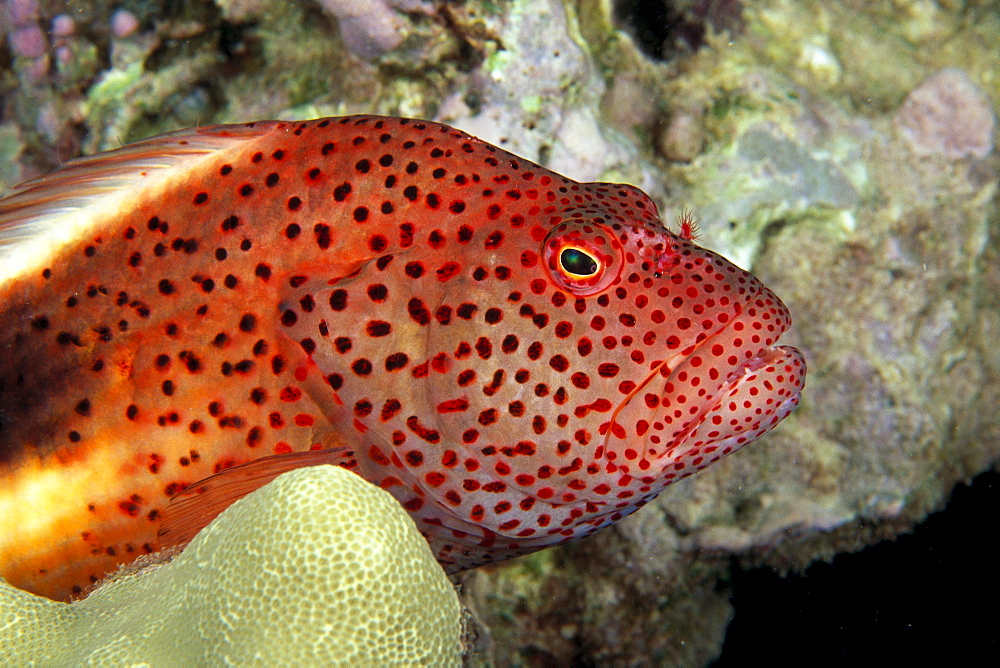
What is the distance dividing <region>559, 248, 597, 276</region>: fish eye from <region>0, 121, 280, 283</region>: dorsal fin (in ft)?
5.37

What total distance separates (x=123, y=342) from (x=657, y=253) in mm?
2357

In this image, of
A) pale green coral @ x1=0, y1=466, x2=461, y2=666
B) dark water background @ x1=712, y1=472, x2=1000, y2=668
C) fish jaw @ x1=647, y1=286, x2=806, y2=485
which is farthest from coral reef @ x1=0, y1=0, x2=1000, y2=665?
pale green coral @ x1=0, y1=466, x2=461, y2=666

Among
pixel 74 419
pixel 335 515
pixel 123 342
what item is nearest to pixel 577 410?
pixel 335 515

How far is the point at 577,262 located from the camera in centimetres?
257

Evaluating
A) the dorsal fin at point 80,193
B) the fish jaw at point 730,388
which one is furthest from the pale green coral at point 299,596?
the dorsal fin at point 80,193

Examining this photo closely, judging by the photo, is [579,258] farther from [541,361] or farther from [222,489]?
[222,489]

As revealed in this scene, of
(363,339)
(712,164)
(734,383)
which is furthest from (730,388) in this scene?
(712,164)

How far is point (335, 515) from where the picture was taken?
1.85 m

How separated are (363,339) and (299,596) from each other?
107 centimetres

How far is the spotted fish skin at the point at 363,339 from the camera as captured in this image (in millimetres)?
2537

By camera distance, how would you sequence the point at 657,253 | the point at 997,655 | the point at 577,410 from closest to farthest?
the point at 577,410
the point at 657,253
the point at 997,655

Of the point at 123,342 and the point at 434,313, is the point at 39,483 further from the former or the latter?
the point at 434,313

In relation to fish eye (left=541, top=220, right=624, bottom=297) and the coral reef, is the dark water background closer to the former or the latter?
the coral reef

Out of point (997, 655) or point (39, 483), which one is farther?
point (997, 655)
